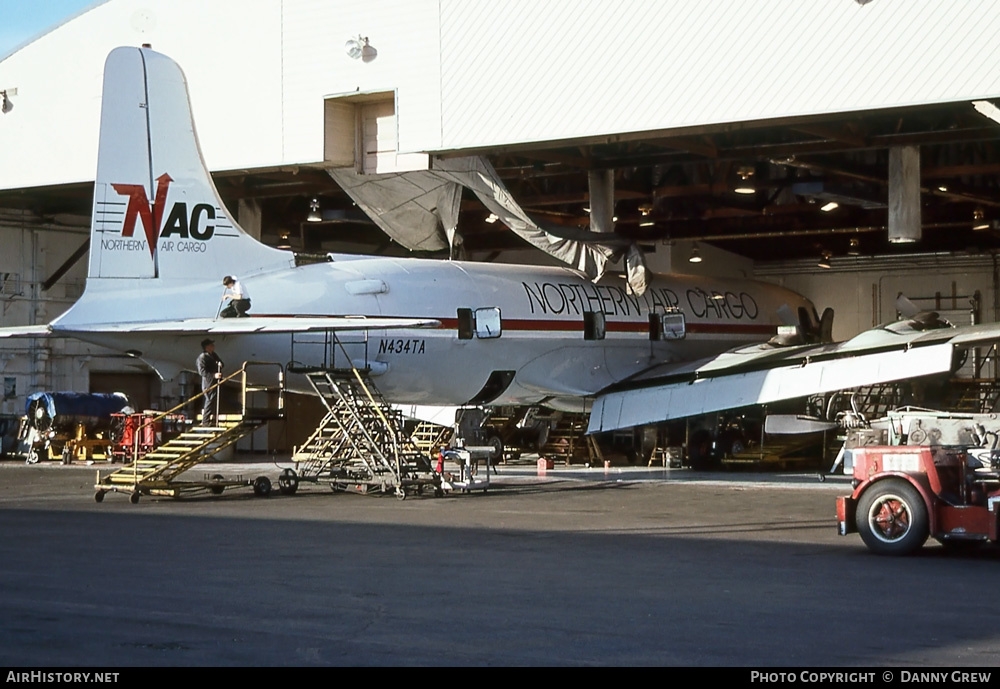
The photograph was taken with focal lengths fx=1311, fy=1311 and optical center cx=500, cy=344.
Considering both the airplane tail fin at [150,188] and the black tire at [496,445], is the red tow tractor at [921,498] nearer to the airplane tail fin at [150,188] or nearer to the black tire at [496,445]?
the airplane tail fin at [150,188]

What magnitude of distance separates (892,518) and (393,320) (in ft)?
40.4

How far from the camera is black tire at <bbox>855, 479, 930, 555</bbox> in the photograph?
47.6ft

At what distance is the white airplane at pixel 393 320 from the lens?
24547mm

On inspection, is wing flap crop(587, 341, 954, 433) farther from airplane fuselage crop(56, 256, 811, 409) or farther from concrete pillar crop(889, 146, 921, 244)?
concrete pillar crop(889, 146, 921, 244)

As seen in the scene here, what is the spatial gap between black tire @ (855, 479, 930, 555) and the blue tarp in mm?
Result: 30993

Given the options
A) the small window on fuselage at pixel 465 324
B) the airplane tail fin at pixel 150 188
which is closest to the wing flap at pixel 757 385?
the small window on fuselage at pixel 465 324

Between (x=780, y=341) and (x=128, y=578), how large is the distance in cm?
2274

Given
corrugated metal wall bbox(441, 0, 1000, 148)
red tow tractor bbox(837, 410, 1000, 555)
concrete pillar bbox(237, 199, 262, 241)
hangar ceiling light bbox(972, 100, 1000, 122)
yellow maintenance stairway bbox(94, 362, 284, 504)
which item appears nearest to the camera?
red tow tractor bbox(837, 410, 1000, 555)

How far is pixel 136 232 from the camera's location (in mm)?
24922

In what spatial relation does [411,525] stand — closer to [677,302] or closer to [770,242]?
[677,302]

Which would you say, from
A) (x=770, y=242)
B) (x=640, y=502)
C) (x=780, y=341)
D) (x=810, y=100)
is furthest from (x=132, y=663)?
(x=770, y=242)

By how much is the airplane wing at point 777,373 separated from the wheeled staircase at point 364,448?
22.2 feet

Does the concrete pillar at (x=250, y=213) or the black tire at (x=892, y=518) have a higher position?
the concrete pillar at (x=250, y=213)

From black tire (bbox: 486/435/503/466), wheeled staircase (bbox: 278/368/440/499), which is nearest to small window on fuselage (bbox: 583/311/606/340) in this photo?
black tire (bbox: 486/435/503/466)
